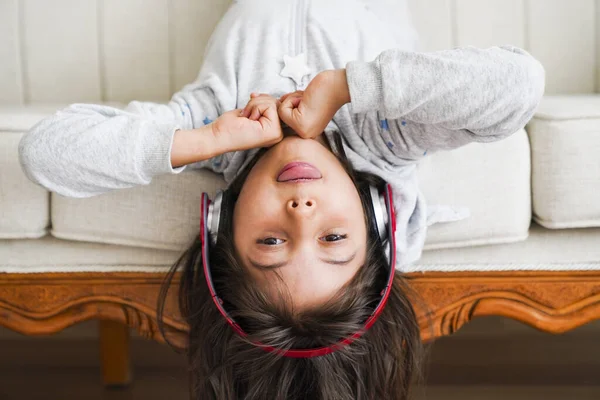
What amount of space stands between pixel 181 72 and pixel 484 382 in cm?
105

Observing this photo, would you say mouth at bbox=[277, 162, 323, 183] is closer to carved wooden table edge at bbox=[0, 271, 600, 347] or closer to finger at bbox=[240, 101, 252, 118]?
finger at bbox=[240, 101, 252, 118]

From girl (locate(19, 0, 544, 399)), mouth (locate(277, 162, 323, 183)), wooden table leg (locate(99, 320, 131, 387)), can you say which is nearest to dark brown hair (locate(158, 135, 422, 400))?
girl (locate(19, 0, 544, 399))

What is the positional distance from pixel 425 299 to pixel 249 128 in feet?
1.49


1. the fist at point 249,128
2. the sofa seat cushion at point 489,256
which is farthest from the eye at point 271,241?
the sofa seat cushion at point 489,256

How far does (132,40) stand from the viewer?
1.58 metres

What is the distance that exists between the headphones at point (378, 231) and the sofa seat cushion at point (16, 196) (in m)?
0.33

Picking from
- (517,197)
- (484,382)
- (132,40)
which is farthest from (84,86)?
(484,382)

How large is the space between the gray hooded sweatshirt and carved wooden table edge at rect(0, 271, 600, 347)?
0.12m

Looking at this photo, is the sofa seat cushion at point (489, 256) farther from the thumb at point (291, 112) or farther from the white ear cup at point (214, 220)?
the thumb at point (291, 112)

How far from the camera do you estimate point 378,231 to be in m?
0.99

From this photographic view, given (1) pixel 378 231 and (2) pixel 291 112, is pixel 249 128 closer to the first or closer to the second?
(2) pixel 291 112

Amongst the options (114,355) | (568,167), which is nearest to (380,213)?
(568,167)

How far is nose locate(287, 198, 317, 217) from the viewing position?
35.0 inches

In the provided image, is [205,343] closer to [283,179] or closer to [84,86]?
[283,179]
